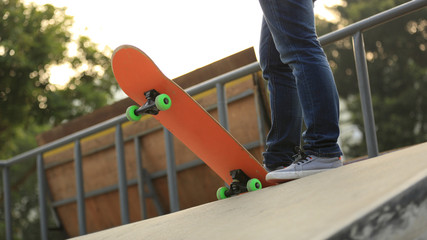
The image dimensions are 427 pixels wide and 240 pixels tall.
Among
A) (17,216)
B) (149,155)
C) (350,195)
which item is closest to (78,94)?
(149,155)

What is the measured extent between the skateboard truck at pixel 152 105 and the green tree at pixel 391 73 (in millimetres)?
17611

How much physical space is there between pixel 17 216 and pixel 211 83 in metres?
25.4

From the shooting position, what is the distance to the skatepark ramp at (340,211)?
0.90 meters

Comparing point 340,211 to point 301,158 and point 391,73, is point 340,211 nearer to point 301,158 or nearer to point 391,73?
point 301,158

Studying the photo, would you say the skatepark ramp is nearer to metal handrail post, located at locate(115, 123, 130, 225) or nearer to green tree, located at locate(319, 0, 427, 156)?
metal handrail post, located at locate(115, 123, 130, 225)

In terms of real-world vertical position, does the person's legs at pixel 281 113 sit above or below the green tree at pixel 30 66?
below

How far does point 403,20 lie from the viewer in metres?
20.2

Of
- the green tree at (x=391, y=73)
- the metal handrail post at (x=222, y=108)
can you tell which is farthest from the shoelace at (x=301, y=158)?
the green tree at (x=391, y=73)

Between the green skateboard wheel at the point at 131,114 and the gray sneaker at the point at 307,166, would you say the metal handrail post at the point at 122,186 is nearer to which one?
the green skateboard wheel at the point at 131,114

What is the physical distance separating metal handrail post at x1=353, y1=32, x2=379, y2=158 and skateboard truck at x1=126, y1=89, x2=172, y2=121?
3.35 ft

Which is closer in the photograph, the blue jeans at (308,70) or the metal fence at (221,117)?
the blue jeans at (308,70)

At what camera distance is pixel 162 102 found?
2113 millimetres

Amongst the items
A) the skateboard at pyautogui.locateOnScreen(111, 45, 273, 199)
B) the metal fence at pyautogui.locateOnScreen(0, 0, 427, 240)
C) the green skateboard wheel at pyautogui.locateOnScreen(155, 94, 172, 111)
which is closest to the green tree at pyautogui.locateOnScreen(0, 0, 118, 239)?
the metal fence at pyautogui.locateOnScreen(0, 0, 427, 240)

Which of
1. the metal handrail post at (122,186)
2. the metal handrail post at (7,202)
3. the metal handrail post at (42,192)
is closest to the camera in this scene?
the metal handrail post at (122,186)
